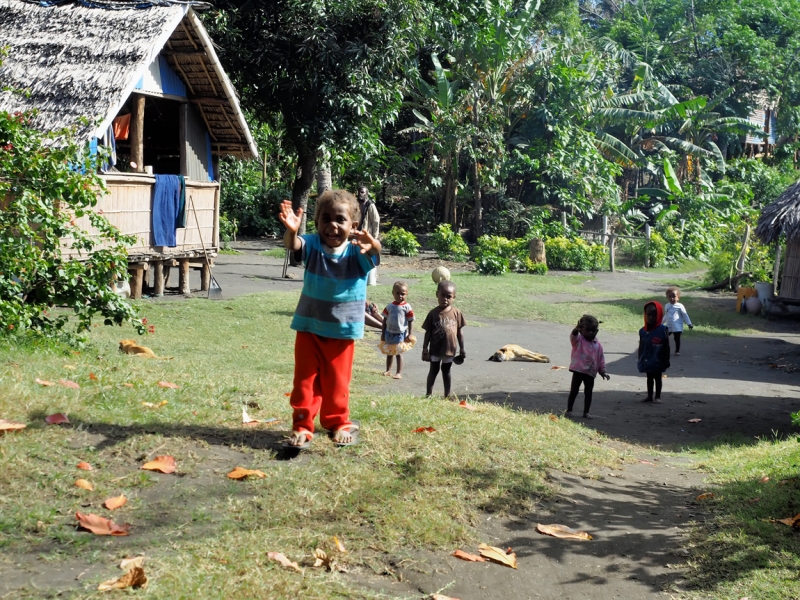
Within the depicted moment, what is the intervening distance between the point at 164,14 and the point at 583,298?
11417 millimetres

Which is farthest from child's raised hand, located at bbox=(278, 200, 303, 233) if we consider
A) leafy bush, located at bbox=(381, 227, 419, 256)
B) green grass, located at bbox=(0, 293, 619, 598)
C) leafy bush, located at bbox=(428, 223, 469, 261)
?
leafy bush, located at bbox=(428, 223, 469, 261)

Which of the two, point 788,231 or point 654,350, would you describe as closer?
point 654,350

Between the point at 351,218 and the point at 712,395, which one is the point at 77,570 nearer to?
the point at 351,218

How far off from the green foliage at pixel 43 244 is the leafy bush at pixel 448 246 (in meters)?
19.4

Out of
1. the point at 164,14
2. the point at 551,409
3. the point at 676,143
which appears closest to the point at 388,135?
the point at 676,143

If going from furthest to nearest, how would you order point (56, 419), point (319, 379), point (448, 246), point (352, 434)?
point (448, 246) → point (352, 434) → point (319, 379) → point (56, 419)

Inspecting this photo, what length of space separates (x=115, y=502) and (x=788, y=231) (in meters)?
15.0

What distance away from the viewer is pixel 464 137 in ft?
93.8

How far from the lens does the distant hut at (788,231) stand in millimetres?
16328

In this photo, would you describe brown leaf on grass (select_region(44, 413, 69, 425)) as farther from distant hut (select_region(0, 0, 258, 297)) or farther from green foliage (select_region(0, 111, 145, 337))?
distant hut (select_region(0, 0, 258, 297))

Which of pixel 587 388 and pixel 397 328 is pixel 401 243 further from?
pixel 587 388

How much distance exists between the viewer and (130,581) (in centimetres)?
342

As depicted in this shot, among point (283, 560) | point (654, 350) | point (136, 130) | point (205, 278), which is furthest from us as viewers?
point (205, 278)

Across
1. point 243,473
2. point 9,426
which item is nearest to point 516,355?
point 243,473
